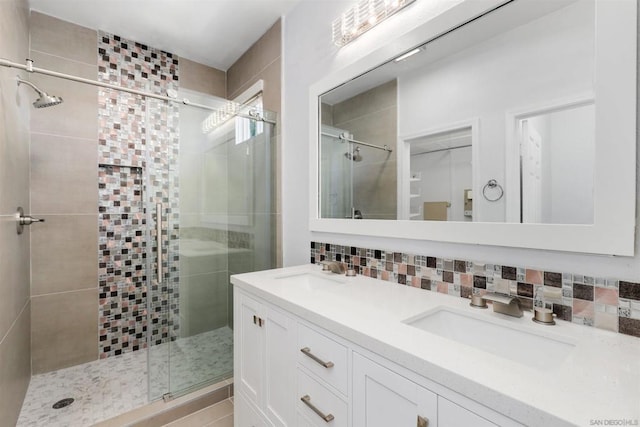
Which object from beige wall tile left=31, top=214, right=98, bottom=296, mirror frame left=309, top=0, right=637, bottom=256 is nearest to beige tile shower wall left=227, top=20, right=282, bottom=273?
beige wall tile left=31, top=214, right=98, bottom=296

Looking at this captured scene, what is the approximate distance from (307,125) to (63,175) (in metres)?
1.82

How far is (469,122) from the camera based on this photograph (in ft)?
3.60

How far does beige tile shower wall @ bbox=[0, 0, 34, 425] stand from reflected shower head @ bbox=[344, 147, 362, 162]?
1.62m

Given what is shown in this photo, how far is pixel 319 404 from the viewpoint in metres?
0.92

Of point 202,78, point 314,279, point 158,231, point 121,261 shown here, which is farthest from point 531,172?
point 202,78

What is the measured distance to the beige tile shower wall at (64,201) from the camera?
201 centimetres

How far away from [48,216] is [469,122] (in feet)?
8.86

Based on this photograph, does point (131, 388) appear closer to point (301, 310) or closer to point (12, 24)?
point (301, 310)

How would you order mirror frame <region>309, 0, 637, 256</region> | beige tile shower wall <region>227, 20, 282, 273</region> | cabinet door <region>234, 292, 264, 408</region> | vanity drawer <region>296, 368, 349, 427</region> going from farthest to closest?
beige tile shower wall <region>227, 20, 282, 273</region>, cabinet door <region>234, 292, 264, 408</region>, vanity drawer <region>296, 368, 349, 427</region>, mirror frame <region>309, 0, 637, 256</region>

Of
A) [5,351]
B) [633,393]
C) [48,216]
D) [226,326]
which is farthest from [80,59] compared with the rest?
[633,393]

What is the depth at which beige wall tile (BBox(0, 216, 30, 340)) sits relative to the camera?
1.28 m

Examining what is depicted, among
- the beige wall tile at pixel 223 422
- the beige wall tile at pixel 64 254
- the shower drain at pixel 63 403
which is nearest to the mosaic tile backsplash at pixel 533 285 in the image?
the beige wall tile at pixel 223 422

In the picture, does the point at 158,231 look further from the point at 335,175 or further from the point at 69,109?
the point at 69,109

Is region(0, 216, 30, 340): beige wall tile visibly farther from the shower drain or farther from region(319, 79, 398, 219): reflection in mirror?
region(319, 79, 398, 219): reflection in mirror
